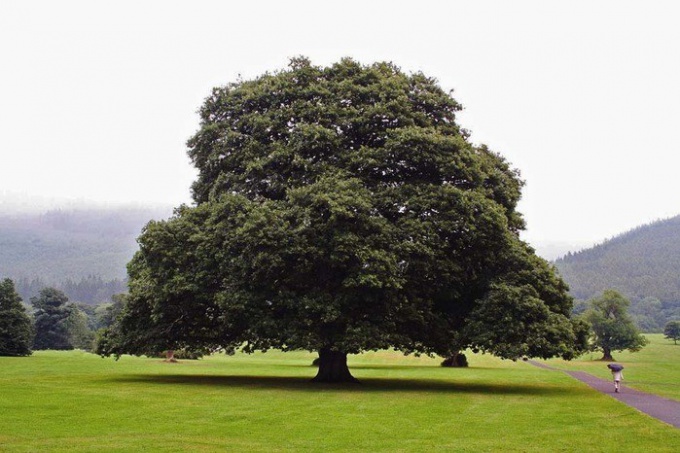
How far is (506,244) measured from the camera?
115 ft

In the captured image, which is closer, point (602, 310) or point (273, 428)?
point (273, 428)

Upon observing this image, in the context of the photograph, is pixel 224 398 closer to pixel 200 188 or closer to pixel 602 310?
pixel 200 188

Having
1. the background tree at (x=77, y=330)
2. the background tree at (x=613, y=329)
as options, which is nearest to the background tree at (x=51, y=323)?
the background tree at (x=77, y=330)

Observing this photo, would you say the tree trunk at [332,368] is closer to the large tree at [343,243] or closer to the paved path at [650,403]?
the large tree at [343,243]

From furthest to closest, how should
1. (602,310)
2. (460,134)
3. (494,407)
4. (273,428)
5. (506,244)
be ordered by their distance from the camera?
1. (602,310)
2. (460,134)
3. (506,244)
4. (494,407)
5. (273,428)

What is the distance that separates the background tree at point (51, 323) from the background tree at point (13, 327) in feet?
111

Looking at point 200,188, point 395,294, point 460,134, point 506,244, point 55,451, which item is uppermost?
point 460,134

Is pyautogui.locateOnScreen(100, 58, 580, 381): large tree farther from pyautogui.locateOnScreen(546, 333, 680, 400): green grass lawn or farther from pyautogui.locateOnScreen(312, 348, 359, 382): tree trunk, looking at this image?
pyautogui.locateOnScreen(546, 333, 680, 400): green grass lawn

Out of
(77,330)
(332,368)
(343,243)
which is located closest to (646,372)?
(332,368)

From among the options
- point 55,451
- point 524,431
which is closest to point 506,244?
point 524,431

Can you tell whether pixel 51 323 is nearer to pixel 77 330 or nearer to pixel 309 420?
pixel 77 330

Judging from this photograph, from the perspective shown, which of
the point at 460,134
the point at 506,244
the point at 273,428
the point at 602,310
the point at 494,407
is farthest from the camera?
the point at 602,310

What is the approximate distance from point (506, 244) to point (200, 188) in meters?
17.7

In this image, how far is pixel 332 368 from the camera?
37.4m
